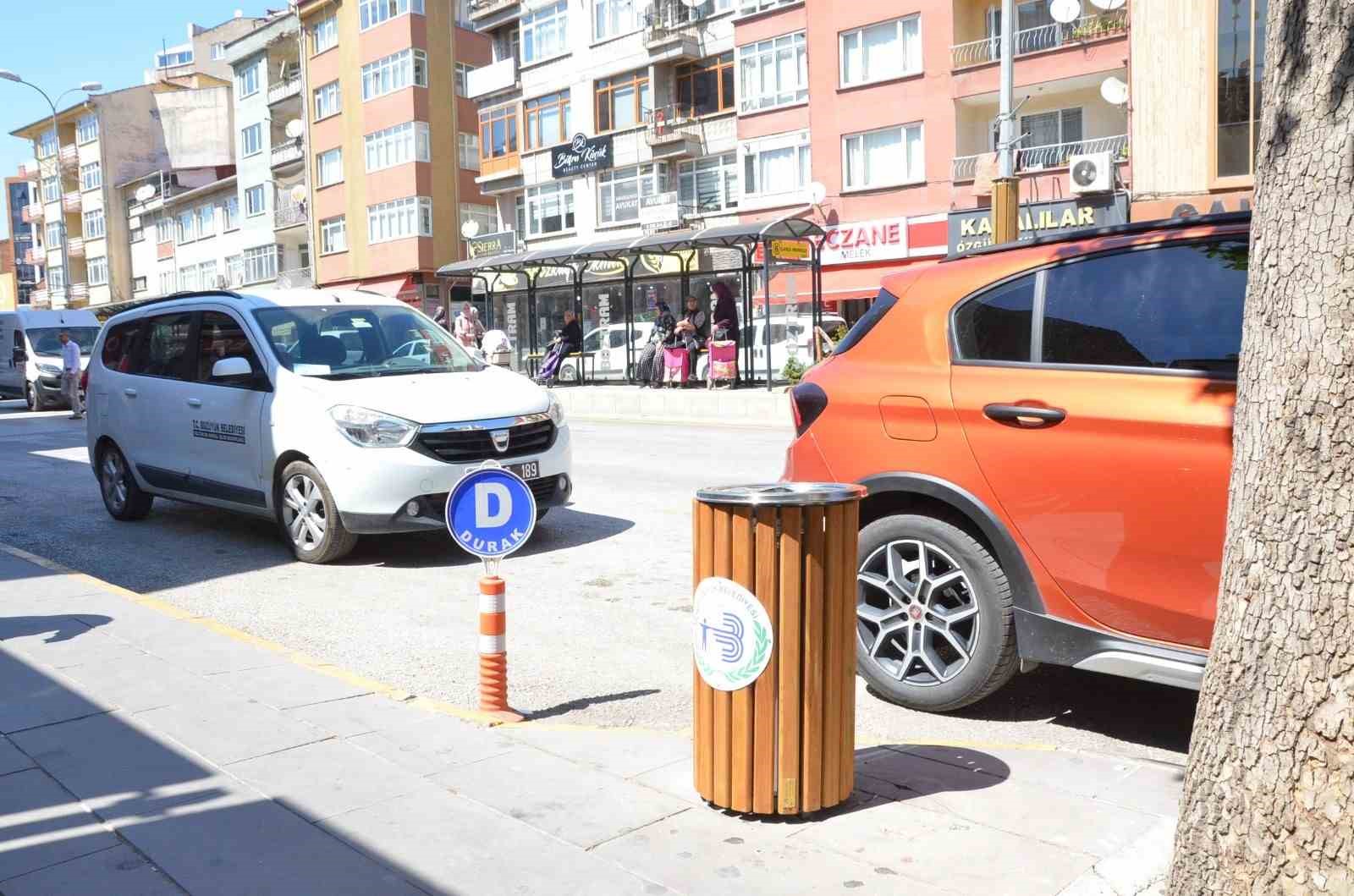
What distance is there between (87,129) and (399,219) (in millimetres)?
37807

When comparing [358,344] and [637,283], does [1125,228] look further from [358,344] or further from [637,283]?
[637,283]

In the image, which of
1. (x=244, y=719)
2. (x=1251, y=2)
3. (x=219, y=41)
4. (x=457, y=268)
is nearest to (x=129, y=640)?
(x=244, y=719)

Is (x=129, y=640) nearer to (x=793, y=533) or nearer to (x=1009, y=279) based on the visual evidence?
(x=793, y=533)

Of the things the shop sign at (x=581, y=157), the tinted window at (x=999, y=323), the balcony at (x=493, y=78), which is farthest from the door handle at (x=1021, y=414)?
the balcony at (x=493, y=78)

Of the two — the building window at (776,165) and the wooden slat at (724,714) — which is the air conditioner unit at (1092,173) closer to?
the building window at (776,165)

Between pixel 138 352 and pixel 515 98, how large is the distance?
3978 centimetres

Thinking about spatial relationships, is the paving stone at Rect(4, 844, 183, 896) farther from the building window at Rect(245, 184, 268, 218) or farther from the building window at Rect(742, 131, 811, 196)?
the building window at Rect(245, 184, 268, 218)

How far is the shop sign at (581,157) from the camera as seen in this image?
43.1 metres

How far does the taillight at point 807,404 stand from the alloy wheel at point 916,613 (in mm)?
667

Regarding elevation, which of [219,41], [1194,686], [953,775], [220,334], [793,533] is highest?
[219,41]

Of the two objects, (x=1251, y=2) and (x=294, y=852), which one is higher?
(x=1251, y=2)

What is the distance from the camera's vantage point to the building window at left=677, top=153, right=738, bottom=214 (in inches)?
1559

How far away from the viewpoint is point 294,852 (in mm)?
3537

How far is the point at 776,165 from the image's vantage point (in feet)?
124
